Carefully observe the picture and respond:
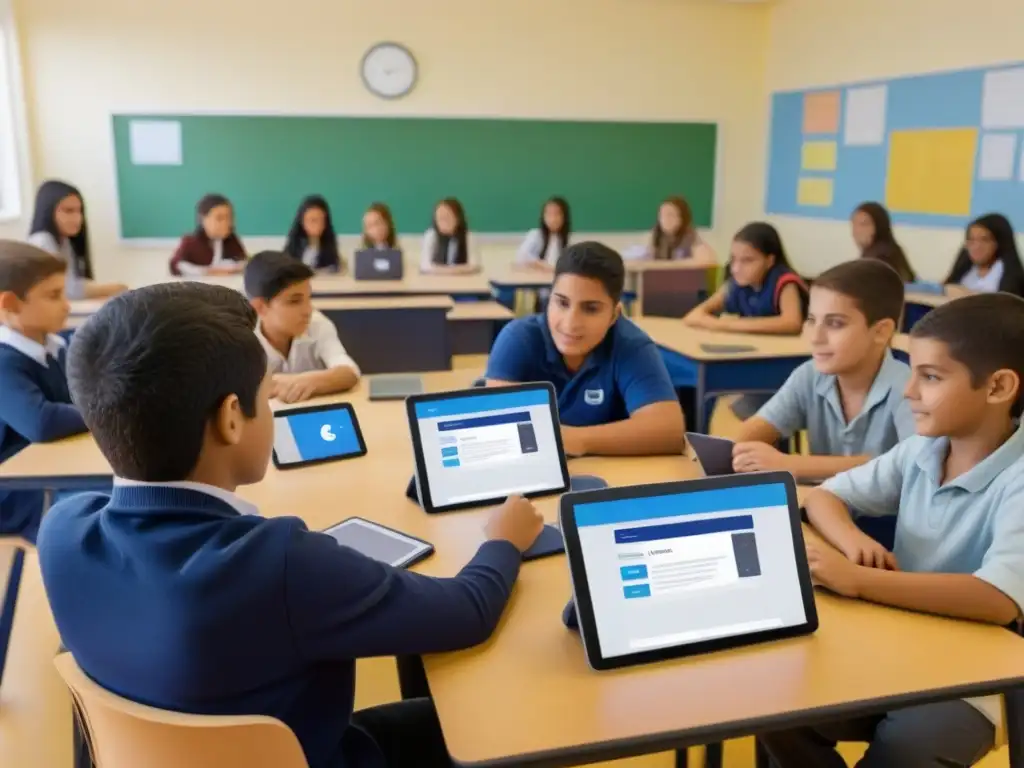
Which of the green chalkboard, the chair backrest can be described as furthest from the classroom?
the green chalkboard

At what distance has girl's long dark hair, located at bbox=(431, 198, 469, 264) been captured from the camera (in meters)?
6.67

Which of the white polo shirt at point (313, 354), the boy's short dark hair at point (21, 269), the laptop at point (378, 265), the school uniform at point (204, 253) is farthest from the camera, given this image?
the school uniform at point (204, 253)

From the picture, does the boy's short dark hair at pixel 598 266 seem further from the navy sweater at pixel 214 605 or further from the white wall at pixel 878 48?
the white wall at pixel 878 48

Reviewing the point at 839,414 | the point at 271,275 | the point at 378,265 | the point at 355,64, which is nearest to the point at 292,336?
the point at 271,275

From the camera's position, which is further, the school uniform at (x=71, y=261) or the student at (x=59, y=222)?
the student at (x=59, y=222)

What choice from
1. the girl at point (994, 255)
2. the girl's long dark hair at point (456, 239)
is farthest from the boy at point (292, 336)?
the girl's long dark hair at point (456, 239)

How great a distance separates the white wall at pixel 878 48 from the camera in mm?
5360

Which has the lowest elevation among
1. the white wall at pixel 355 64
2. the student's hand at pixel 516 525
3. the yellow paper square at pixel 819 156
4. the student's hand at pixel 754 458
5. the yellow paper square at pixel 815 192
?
the student's hand at pixel 754 458

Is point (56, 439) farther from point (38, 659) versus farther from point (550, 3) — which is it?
point (550, 3)

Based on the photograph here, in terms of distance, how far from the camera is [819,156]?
22.9ft

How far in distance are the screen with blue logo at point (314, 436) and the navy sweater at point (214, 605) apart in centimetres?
94

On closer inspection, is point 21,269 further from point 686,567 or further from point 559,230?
point 559,230

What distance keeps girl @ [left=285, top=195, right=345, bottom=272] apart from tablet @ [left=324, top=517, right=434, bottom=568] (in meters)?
4.76

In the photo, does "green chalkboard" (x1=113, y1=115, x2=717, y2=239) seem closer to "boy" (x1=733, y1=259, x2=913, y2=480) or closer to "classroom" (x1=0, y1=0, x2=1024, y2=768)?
"classroom" (x1=0, y1=0, x2=1024, y2=768)
